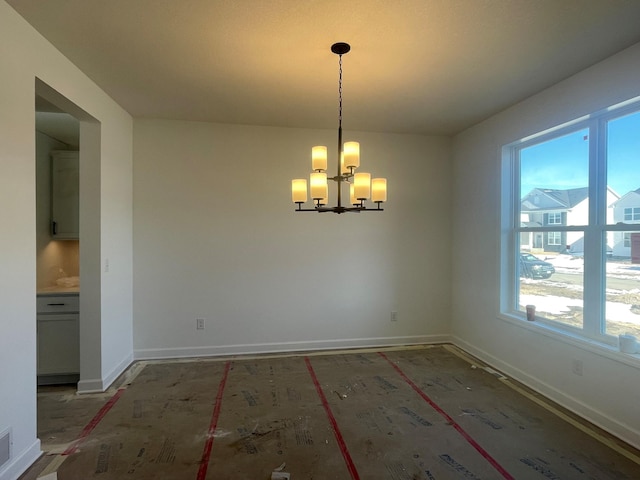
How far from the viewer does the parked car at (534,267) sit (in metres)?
3.19

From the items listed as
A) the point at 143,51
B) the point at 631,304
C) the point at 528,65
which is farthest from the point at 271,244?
the point at 631,304

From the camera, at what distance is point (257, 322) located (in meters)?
4.03

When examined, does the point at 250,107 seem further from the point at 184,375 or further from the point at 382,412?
the point at 382,412

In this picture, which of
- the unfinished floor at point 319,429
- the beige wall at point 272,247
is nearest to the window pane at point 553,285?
the unfinished floor at point 319,429

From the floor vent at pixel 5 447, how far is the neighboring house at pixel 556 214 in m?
4.13

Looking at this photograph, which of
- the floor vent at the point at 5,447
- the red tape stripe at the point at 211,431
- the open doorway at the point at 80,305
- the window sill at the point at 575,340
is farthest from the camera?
the open doorway at the point at 80,305

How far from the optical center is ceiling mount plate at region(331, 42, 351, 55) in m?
2.27

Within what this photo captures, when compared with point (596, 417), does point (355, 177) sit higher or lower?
higher

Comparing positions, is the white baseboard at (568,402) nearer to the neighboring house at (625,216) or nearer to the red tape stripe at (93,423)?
the neighboring house at (625,216)

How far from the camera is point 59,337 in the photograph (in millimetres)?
3123

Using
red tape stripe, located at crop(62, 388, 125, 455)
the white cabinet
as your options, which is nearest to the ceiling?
the white cabinet

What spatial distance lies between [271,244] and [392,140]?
6.52ft

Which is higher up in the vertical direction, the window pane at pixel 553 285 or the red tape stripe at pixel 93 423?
the window pane at pixel 553 285

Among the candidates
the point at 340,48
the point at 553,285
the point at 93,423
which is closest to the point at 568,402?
the point at 553,285
